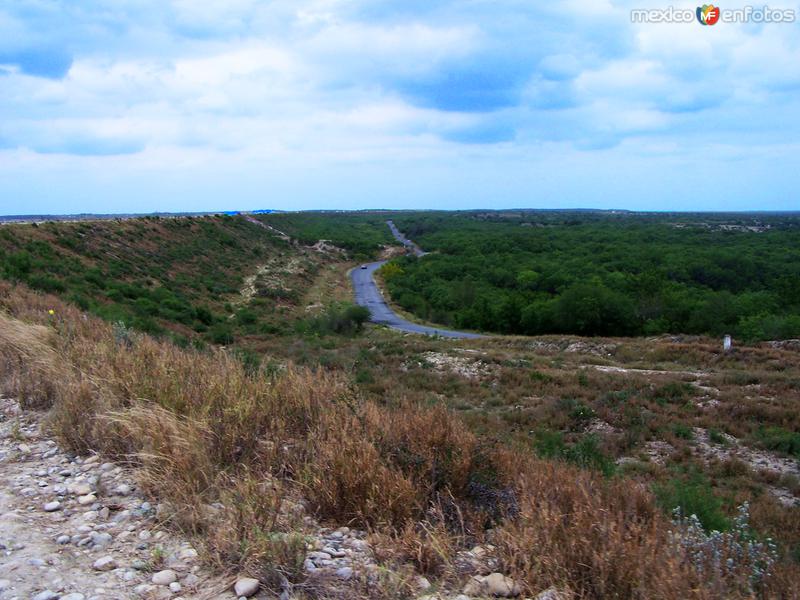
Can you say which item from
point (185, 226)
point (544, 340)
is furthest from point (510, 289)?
point (185, 226)

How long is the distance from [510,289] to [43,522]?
61.6 meters

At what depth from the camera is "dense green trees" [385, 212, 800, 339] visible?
143 ft

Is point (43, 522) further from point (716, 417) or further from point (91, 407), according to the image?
point (716, 417)

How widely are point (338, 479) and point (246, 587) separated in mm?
970

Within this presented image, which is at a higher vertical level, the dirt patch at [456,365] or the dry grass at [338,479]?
the dry grass at [338,479]

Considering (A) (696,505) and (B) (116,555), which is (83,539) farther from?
(A) (696,505)

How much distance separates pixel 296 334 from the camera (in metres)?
35.1

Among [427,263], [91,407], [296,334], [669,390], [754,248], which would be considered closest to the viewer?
[91,407]

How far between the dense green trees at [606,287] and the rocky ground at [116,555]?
37.9 metres

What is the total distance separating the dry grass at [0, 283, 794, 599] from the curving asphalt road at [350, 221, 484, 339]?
1302 inches

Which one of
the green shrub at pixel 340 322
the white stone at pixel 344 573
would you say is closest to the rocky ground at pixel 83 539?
the white stone at pixel 344 573

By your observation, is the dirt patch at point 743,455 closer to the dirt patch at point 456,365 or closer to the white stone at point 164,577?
the dirt patch at point 456,365

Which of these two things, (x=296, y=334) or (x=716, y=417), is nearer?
(x=716, y=417)

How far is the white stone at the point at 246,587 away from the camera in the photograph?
272 cm
